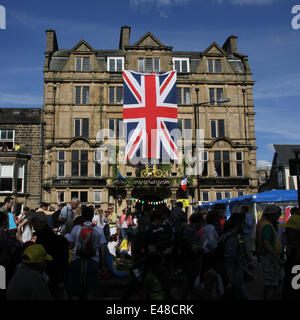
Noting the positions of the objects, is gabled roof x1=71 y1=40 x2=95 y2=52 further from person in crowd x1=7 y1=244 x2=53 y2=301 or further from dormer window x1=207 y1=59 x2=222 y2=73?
person in crowd x1=7 y1=244 x2=53 y2=301

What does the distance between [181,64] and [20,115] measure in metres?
15.6

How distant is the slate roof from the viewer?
30836mm

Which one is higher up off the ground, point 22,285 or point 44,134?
point 44,134

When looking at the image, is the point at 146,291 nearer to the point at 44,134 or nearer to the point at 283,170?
the point at 44,134

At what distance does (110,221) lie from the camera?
49.5 ft

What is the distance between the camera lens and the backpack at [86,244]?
5828mm

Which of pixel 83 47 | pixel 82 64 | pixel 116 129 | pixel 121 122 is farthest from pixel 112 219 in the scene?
pixel 83 47

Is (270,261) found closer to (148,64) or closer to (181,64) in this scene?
(148,64)

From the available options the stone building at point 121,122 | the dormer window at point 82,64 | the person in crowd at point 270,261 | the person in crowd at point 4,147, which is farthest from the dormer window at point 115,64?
the person in crowd at point 270,261

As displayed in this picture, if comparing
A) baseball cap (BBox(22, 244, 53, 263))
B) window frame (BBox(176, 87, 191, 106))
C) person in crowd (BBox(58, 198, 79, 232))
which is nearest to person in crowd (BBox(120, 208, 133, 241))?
person in crowd (BBox(58, 198, 79, 232))

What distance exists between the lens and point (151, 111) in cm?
1467

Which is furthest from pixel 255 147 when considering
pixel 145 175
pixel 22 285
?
pixel 22 285

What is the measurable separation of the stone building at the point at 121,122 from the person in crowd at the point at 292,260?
80.1 ft
